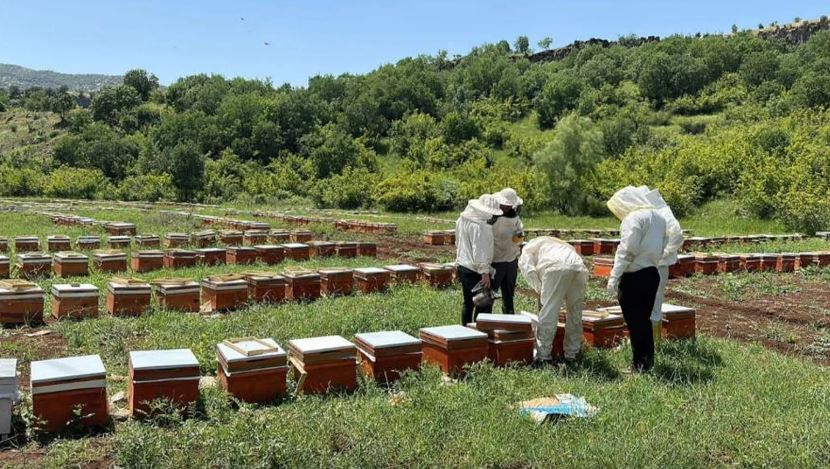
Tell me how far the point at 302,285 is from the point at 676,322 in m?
4.86

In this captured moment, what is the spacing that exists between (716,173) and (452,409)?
26.1 metres

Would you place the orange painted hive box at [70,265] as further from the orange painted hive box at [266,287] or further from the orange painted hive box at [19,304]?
the orange painted hive box at [266,287]

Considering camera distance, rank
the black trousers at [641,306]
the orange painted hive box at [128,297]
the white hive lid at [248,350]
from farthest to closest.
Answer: the orange painted hive box at [128,297]
the black trousers at [641,306]
the white hive lid at [248,350]

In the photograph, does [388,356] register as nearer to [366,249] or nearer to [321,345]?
[321,345]

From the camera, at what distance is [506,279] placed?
23.1 ft

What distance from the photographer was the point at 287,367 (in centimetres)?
487

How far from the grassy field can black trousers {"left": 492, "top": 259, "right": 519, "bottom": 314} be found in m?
1.25

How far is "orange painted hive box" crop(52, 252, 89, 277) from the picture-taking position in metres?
9.94

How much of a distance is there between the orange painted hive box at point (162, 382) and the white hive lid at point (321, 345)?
817 millimetres

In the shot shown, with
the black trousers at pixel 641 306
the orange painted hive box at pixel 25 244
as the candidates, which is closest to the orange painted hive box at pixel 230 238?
the orange painted hive box at pixel 25 244

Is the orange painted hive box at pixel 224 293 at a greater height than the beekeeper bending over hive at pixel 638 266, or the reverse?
the beekeeper bending over hive at pixel 638 266

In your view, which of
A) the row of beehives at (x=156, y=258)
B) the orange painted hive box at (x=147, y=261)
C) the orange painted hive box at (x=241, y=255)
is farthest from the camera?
the orange painted hive box at (x=241, y=255)

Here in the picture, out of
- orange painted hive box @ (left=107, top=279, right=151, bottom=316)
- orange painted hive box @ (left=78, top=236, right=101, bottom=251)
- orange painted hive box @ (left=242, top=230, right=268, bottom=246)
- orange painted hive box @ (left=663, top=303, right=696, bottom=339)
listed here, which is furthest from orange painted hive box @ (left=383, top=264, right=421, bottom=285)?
orange painted hive box @ (left=78, top=236, right=101, bottom=251)

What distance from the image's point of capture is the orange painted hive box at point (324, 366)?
191 inches
